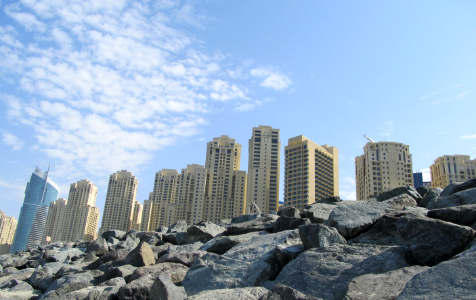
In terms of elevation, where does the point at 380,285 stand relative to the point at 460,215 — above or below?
below

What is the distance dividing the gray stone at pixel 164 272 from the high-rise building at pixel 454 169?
10172 centimetres

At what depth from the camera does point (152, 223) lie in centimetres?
13588

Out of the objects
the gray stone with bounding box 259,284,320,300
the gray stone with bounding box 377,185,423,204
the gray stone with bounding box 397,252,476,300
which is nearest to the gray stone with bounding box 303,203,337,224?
the gray stone with bounding box 377,185,423,204

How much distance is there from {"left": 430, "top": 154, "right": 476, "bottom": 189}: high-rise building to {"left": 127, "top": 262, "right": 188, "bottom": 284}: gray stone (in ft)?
334

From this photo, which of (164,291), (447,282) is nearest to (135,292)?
(164,291)

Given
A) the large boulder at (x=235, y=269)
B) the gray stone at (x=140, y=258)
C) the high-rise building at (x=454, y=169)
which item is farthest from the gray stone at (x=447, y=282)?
the high-rise building at (x=454, y=169)

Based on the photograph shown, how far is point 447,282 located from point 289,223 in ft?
21.0

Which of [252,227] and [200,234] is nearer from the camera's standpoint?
[252,227]

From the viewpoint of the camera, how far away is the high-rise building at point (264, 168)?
380 ft

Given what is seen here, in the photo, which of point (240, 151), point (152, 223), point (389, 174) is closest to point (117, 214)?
point (152, 223)

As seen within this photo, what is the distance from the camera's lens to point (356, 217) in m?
8.05

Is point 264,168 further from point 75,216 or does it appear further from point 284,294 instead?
point 284,294

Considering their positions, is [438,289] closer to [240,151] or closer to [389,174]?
[389,174]

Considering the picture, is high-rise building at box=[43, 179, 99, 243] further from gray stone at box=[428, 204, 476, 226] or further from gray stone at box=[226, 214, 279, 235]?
gray stone at box=[428, 204, 476, 226]
